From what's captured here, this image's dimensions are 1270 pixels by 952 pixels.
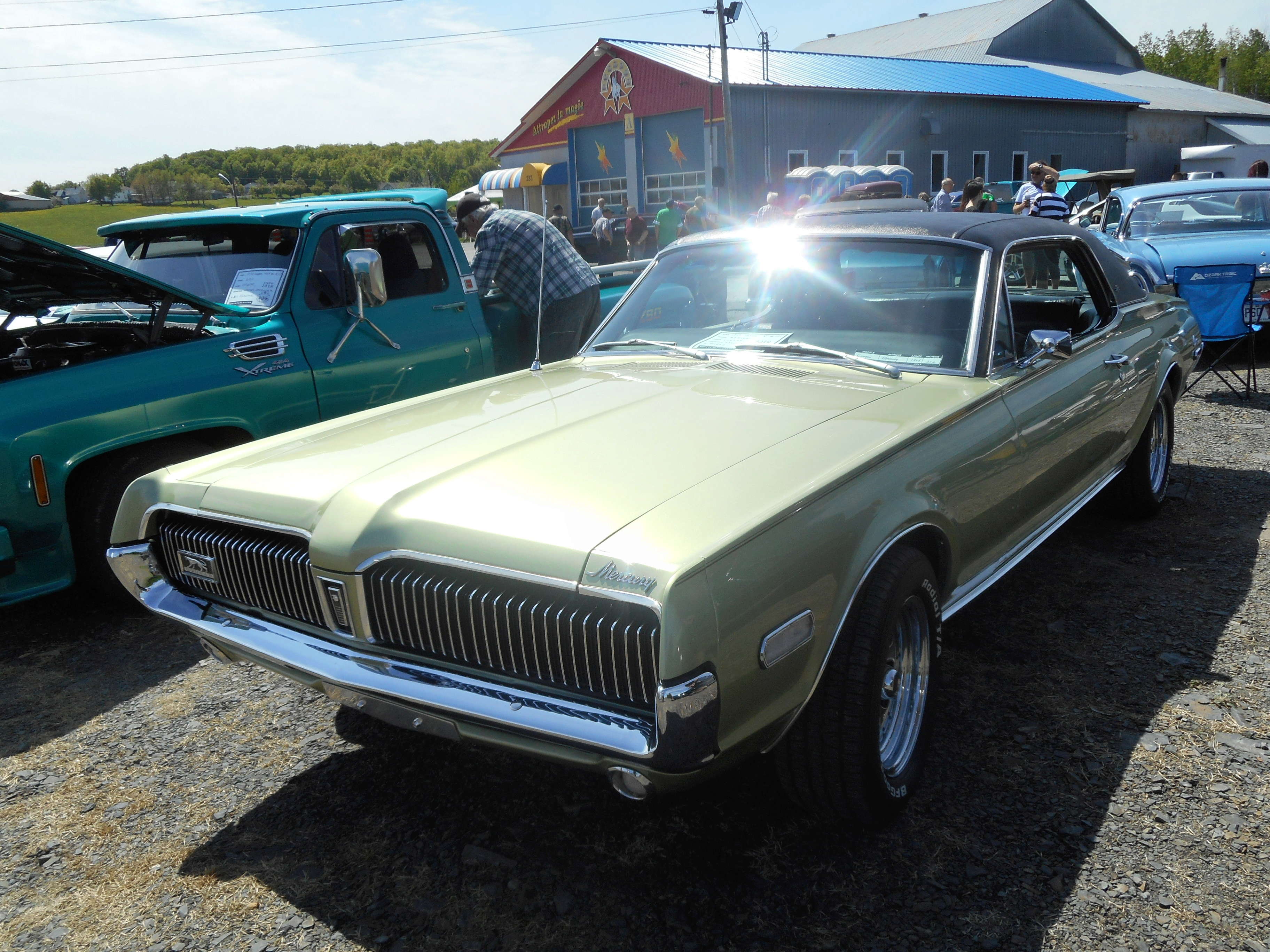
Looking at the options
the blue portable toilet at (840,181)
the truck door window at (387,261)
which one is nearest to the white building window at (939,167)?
the blue portable toilet at (840,181)

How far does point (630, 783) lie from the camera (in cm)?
201

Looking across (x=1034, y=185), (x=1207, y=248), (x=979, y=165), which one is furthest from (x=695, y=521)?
(x=979, y=165)

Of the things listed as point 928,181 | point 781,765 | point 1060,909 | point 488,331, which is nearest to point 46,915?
point 781,765

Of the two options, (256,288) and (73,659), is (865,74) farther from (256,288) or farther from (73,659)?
(73,659)

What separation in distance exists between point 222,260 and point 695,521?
12.5 feet

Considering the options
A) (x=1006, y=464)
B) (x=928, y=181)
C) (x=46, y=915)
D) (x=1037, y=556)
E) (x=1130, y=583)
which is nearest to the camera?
(x=46, y=915)

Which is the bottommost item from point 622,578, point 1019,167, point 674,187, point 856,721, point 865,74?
point 856,721

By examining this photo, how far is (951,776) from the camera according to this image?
9.36 ft

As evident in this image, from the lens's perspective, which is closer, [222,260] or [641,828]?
[641,828]

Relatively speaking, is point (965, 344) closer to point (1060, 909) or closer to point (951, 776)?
point (951, 776)

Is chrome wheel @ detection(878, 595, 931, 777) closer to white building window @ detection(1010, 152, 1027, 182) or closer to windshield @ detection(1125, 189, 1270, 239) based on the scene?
windshield @ detection(1125, 189, 1270, 239)

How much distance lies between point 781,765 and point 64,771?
92.5 inches

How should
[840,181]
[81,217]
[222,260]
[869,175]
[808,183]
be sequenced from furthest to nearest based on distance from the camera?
[808,183]
[869,175]
[840,181]
[81,217]
[222,260]

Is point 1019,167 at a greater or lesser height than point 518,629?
greater
